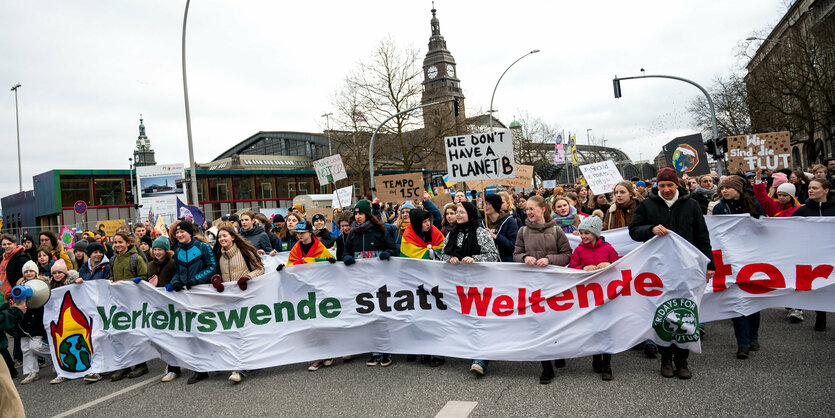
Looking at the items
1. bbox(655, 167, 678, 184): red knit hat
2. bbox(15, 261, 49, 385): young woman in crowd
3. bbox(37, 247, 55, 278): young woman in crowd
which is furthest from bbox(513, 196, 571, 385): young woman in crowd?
bbox(37, 247, 55, 278): young woman in crowd

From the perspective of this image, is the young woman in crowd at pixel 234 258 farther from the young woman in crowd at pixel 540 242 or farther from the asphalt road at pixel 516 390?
Result: the young woman in crowd at pixel 540 242

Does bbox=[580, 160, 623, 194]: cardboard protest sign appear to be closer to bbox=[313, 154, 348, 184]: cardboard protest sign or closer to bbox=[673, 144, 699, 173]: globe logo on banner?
bbox=[673, 144, 699, 173]: globe logo on banner

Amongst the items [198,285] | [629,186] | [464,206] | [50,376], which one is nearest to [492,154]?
[629,186]

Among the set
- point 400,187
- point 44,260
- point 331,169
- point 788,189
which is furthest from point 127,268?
point 331,169

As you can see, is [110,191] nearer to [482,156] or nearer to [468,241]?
[482,156]

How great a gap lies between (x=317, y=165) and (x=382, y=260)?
32.1 feet

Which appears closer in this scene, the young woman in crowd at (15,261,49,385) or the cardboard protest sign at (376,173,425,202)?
the young woman in crowd at (15,261,49,385)

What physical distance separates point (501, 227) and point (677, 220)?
1842 millimetres

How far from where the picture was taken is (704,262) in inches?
202

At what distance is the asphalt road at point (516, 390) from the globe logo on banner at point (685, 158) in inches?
308

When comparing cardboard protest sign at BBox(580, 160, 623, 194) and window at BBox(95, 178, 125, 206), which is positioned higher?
window at BBox(95, 178, 125, 206)

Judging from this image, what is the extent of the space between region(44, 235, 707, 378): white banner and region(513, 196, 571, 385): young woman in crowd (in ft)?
0.44

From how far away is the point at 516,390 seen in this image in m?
4.96

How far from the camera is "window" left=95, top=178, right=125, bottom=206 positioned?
46625mm
